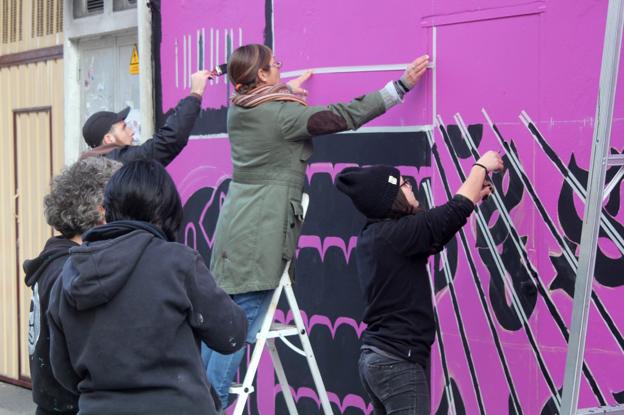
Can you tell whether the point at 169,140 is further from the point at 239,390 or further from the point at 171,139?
the point at 239,390

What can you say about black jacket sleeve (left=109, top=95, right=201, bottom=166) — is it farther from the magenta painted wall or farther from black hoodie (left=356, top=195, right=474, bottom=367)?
black hoodie (left=356, top=195, right=474, bottom=367)

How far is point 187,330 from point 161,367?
0.45ft

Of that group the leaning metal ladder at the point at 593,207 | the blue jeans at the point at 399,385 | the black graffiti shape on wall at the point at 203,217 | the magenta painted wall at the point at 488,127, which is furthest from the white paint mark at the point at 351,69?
the leaning metal ladder at the point at 593,207

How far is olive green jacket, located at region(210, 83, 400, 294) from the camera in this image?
4.27m

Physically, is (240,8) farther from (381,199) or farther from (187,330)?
(187,330)

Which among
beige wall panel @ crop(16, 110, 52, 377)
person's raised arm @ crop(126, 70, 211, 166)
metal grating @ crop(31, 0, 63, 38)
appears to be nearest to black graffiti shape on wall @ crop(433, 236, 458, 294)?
person's raised arm @ crop(126, 70, 211, 166)

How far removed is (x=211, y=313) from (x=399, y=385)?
124 centimetres

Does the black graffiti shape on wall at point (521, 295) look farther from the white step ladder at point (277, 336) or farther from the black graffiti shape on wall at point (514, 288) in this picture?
the white step ladder at point (277, 336)

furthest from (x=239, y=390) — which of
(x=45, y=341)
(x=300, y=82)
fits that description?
(x=300, y=82)

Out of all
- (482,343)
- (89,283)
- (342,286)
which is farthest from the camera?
(342,286)

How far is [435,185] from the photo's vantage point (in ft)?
15.1

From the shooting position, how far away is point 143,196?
9.65ft

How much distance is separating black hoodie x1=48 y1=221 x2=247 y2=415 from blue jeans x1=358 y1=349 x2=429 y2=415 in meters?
1.14

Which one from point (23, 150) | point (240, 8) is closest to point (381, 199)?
point (240, 8)
